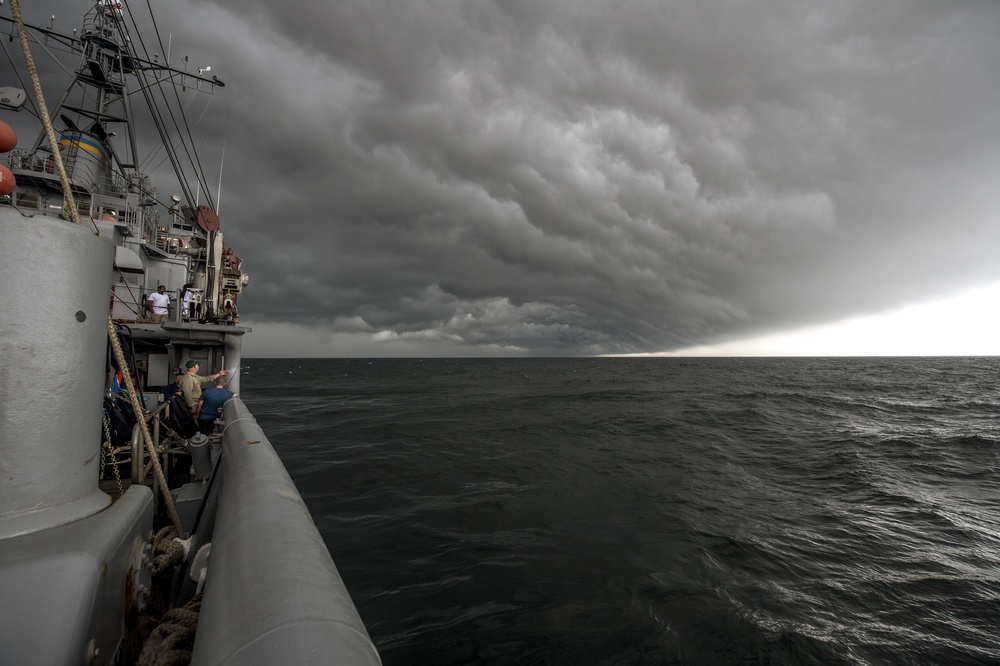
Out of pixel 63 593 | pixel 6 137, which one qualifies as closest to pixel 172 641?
pixel 63 593

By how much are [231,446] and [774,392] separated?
44.3 meters

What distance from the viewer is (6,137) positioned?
2.67 meters

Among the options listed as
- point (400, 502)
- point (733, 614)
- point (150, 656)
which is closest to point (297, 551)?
point (150, 656)

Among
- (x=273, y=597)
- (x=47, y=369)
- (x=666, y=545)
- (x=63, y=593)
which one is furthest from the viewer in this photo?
(x=666, y=545)

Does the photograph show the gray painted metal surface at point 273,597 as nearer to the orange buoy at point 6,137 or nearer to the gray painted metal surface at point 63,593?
the gray painted metal surface at point 63,593

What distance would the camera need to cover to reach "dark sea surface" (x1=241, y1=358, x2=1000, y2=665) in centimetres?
543

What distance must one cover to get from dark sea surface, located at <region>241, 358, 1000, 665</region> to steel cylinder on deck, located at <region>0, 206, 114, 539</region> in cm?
429

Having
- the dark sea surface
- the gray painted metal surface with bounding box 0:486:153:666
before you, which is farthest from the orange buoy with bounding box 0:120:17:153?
the dark sea surface

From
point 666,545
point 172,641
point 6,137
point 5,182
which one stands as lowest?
point 666,545

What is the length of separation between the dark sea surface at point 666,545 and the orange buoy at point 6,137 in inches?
237

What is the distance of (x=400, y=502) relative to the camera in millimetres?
10391

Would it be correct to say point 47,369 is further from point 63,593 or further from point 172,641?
point 172,641

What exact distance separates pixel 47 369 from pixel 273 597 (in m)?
1.95

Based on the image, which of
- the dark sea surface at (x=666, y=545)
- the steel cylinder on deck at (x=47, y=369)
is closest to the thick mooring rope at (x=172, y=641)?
the steel cylinder on deck at (x=47, y=369)
